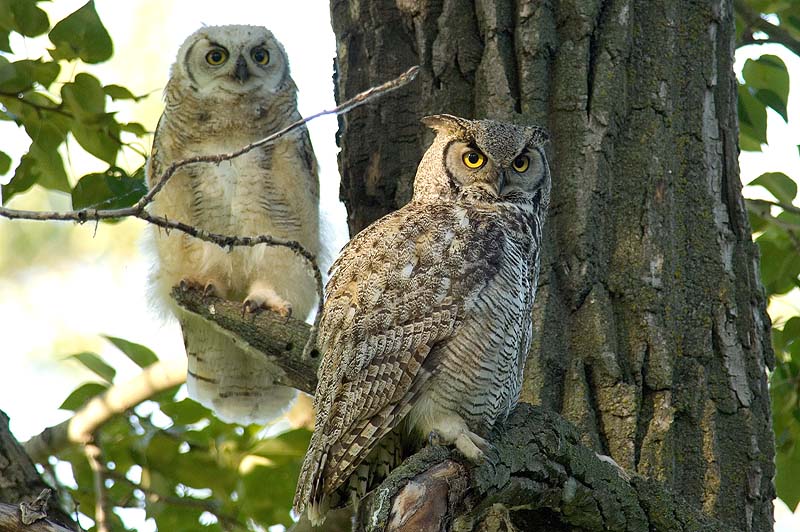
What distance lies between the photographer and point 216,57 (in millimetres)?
4473

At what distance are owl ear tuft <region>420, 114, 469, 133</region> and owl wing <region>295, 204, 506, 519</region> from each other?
32cm

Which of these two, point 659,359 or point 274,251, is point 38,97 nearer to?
point 274,251

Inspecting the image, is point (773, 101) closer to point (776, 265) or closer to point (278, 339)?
point (776, 265)

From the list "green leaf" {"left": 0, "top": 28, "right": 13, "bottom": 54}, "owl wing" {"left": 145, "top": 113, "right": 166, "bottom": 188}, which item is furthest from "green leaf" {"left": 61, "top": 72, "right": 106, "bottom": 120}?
"owl wing" {"left": 145, "top": 113, "right": 166, "bottom": 188}

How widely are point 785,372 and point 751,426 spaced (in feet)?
3.27

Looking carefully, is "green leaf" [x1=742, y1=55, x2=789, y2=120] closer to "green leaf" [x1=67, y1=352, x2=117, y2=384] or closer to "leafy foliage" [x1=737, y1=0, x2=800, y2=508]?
"leafy foliage" [x1=737, y1=0, x2=800, y2=508]

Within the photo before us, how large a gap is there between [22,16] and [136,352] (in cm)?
119

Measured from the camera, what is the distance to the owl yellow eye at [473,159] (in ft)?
8.54

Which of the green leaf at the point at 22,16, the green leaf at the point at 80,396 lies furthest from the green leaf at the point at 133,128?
the green leaf at the point at 80,396

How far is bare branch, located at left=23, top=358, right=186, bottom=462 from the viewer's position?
330 cm

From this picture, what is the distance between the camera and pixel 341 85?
10.6 ft

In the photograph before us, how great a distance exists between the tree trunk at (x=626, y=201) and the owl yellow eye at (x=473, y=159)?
294mm

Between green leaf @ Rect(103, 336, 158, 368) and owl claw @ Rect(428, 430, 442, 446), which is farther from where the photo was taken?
green leaf @ Rect(103, 336, 158, 368)

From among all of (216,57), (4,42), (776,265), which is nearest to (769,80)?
(776,265)
